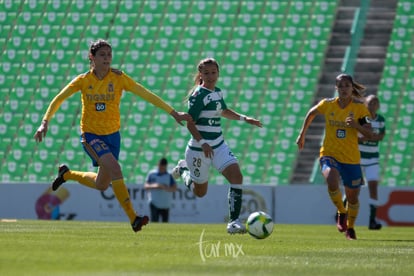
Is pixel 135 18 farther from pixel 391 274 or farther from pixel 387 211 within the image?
pixel 391 274

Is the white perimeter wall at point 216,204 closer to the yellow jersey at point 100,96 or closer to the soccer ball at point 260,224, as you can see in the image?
the yellow jersey at point 100,96

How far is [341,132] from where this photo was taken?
13031 millimetres

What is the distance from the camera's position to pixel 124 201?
11180mm

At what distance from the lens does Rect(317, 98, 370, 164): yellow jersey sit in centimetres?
1300

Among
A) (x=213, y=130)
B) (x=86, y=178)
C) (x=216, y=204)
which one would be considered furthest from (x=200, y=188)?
(x=216, y=204)

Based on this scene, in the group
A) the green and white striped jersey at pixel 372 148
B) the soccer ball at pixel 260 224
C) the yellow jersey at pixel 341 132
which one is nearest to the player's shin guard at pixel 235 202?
the soccer ball at pixel 260 224

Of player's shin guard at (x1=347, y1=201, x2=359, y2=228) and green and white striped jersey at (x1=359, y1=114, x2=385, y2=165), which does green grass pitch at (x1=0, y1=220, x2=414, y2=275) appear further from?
green and white striped jersey at (x1=359, y1=114, x2=385, y2=165)

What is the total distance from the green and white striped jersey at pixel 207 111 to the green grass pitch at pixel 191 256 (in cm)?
132

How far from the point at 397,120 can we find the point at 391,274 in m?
16.2

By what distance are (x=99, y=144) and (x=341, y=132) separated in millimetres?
3442

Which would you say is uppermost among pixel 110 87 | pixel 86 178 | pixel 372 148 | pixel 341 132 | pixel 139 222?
pixel 372 148

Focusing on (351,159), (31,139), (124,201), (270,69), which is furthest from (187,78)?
(124,201)

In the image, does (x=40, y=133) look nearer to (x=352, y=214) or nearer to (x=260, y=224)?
(x=260, y=224)

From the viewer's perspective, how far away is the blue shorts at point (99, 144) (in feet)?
37.0
